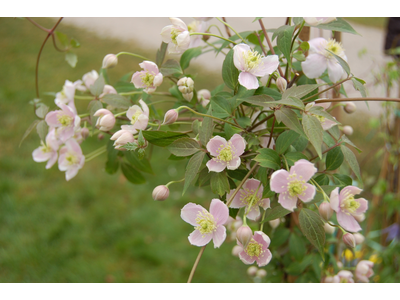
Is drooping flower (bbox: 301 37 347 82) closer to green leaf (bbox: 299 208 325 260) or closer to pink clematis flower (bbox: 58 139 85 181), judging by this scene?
green leaf (bbox: 299 208 325 260)

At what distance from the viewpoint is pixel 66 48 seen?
0.71m

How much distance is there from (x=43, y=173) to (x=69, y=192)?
21 centimetres

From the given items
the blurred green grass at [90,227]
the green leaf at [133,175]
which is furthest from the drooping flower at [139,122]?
the blurred green grass at [90,227]

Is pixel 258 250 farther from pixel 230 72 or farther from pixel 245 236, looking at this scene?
pixel 230 72

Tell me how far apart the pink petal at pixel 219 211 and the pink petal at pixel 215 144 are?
0.06 meters

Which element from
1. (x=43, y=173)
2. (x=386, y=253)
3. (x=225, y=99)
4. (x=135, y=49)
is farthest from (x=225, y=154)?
(x=135, y=49)

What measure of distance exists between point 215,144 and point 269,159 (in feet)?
0.21

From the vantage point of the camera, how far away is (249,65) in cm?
42

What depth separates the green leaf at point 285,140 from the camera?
1.36 feet

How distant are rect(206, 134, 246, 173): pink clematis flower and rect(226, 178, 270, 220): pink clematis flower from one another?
4cm

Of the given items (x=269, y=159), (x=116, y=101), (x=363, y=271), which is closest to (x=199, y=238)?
(x=269, y=159)

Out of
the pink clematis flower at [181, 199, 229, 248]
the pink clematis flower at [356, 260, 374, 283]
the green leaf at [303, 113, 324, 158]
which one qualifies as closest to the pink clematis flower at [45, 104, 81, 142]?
the pink clematis flower at [181, 199, 229, 248]

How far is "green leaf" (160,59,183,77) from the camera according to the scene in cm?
50

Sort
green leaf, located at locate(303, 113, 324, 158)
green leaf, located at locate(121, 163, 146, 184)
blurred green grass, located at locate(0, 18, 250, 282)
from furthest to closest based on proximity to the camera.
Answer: blurred green grass, located at locate(0, 18, 250, 282)
green leaf, located at locate(121, 163, 146, 184)
green leaf, located at locate(303, 113, 324, 158)
